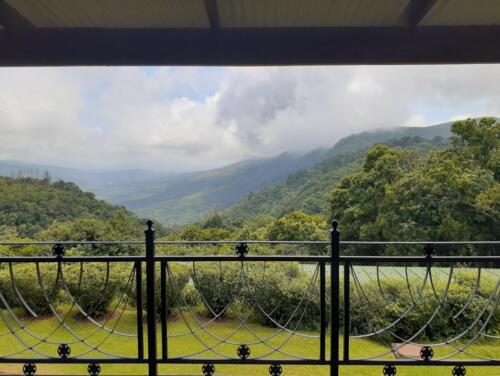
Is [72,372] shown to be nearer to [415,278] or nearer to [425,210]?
[415,278]

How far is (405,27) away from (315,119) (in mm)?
15762

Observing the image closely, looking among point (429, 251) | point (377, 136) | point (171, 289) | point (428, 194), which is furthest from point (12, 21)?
point (377, 136)

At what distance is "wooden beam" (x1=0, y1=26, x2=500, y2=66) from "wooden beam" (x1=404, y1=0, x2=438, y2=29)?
0.04 m

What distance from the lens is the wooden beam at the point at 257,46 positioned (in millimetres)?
1771

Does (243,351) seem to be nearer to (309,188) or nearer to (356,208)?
(356,208)

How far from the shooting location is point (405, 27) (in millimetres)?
1772

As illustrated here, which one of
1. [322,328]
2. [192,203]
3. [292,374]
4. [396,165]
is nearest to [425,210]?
[396,165]

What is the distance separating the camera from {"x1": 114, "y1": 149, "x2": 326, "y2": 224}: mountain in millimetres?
13227

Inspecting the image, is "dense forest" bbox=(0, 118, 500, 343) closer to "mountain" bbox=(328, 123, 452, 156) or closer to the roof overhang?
the roof overhang

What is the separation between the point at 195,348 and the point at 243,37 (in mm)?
2555

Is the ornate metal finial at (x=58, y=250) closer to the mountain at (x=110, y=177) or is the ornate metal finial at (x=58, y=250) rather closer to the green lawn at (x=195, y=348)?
the green lawn at (x=195, y=348)

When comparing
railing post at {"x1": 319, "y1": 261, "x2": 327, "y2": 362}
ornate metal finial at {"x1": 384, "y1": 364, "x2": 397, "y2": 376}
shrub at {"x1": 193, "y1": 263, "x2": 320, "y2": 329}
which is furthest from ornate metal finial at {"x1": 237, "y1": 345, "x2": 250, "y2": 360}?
shrub at {"x1": 193, "y1": 263, "x2": 320, "y2": 329}

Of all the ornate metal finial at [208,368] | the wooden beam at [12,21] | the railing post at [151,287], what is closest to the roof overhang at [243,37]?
the wooden beam at [12,21]

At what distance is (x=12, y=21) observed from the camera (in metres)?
1.76
